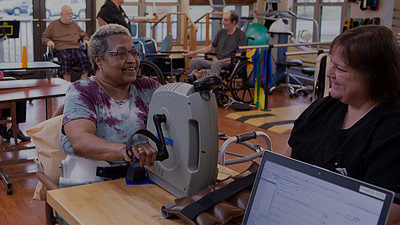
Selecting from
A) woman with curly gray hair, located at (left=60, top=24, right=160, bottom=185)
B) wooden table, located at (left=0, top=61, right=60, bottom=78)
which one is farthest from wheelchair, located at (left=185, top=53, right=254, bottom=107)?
woman with curly gray hair, located at (left=60, top=24, right=160, bottom=185)

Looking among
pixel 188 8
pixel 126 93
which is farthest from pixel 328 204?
pixel 188 8

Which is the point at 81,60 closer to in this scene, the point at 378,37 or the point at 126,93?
the point at 126,93

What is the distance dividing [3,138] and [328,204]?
4.21 meters

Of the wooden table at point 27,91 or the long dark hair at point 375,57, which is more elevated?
the long dark hair at point 375,57

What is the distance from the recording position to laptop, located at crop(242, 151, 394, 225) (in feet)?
2.75

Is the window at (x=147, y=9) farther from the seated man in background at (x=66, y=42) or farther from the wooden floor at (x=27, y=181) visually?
the wooden floor at (x=27, y=181)

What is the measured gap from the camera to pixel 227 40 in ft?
22.6

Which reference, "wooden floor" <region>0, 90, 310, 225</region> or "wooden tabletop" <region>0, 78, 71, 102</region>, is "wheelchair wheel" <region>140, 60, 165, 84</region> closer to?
"wooden floor" <region>0, 90, 310, 225</region>

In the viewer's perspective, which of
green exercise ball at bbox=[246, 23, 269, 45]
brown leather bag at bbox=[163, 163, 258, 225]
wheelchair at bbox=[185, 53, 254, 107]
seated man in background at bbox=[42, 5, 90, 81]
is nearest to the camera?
brown leather bag at bbox=[163, 163, 258, 225]

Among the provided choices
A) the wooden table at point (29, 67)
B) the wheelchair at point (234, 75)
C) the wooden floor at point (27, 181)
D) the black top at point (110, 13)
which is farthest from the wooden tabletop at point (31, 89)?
the wheelchair at point (234, 75)

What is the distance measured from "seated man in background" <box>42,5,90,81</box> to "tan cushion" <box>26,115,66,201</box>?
5304mm

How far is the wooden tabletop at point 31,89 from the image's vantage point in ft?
10.8

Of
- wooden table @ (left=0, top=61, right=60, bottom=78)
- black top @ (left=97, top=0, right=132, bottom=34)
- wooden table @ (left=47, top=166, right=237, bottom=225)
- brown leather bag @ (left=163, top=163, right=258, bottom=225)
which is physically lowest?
wooden table @ (left=47, top=166, right=237, bottom=225)

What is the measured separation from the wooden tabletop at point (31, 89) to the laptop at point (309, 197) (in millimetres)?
2567
